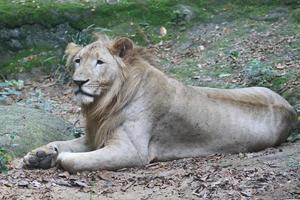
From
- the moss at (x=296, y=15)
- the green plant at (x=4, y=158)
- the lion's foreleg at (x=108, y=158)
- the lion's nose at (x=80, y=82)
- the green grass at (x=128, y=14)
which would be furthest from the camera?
the green grass at (x=128, y=14)

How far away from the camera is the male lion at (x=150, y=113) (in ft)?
22.5

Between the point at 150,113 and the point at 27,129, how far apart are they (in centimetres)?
147

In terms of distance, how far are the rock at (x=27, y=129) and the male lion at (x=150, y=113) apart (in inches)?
17.5

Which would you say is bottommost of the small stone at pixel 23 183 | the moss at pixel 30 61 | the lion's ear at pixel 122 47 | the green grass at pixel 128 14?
the moss at pixel 30 61

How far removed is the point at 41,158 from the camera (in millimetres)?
6543

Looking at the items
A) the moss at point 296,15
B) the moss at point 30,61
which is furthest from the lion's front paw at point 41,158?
the moss at point 296,15

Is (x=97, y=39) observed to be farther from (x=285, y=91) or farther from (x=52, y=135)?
(x=285, y=91)

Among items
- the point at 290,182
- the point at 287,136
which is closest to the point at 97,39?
the point at 287,136

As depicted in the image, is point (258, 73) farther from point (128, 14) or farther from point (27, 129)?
point (128, 14)

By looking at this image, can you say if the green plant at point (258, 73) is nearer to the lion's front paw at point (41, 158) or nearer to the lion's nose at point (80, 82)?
the lion's nose at point (80, 82)

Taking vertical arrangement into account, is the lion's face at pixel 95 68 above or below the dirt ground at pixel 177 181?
above

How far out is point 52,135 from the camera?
778 cm

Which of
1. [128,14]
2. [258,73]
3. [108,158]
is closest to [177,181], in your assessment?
[108,158]

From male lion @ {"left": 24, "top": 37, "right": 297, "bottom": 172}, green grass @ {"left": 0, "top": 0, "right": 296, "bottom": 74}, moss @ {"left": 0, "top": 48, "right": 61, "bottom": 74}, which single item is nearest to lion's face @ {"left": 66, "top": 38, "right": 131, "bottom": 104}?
male lion @ {"left": 24, "top": 37, "right": 297, "bottom": 172}
